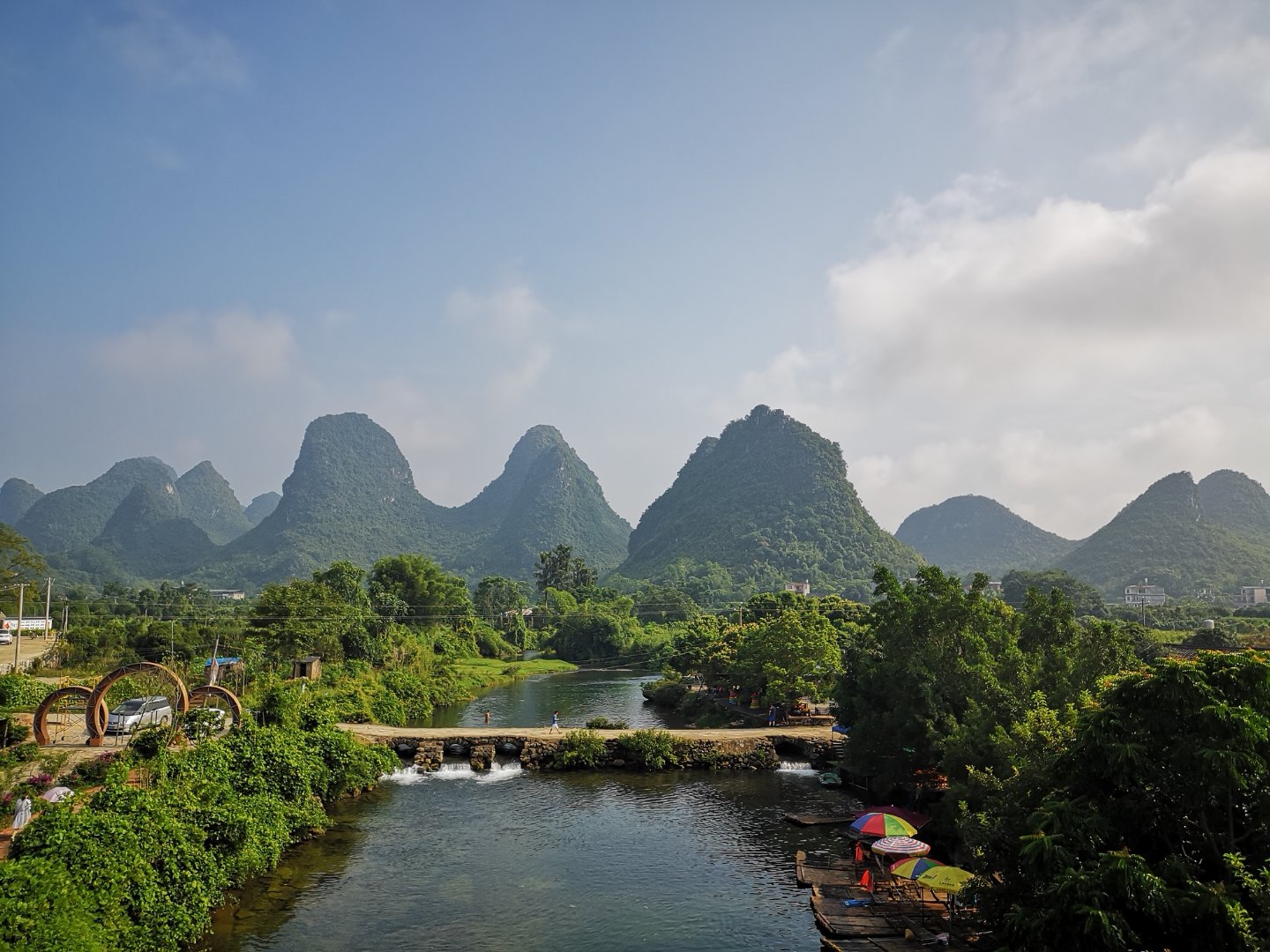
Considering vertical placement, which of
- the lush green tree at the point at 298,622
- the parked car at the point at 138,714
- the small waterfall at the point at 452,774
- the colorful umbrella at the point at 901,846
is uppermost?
the lush green tree at the point at 298,622

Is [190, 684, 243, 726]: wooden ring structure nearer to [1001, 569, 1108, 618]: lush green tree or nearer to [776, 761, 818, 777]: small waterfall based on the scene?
[776, 761, 818, 777]: small waterfall

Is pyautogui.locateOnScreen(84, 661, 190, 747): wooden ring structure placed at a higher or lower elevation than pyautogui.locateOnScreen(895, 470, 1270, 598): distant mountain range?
lower

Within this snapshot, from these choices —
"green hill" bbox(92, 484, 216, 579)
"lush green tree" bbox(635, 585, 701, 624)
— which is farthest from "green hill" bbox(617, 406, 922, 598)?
"green hill" bbox(92, 484, 216, 579)

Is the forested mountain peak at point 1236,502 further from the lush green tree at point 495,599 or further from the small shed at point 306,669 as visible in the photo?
the small shed at point 306,669

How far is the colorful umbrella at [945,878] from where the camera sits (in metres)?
15.8

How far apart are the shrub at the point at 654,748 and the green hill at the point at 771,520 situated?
300ft

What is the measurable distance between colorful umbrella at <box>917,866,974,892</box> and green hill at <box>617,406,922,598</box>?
104005mm

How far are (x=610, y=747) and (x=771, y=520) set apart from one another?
375 ft

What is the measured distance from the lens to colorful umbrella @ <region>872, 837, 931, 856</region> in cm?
1739

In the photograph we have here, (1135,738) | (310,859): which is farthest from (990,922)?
(310,859)

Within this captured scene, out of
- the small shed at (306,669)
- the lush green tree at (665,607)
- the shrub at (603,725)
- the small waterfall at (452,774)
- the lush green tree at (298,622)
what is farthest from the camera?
the lush green tree at (665,607)

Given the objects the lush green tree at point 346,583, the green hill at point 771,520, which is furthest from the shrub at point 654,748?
the green hill at point 771,520

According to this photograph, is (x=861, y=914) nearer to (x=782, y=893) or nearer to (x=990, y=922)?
(x=782, y=893)

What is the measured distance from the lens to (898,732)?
23062 mm
